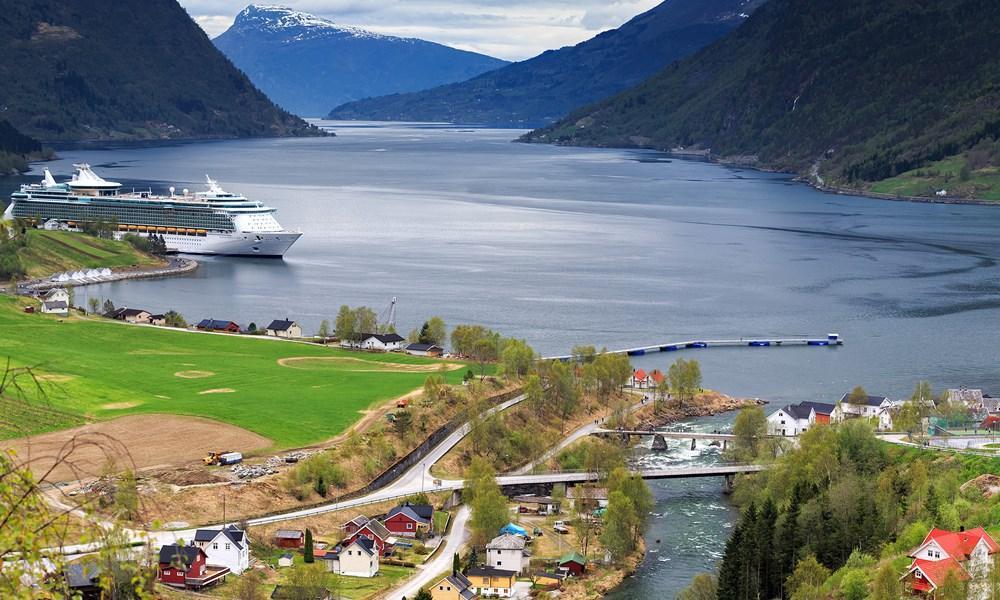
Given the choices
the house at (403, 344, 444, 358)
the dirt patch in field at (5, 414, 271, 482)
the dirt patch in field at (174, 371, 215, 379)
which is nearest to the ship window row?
the house at (403, 344, 444, 358)

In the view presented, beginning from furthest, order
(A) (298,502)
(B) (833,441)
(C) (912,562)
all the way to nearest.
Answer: (B) (833,441) < (A) (298,502) < (C) (912,562)

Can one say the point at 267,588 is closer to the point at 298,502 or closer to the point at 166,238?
the point at 298,502

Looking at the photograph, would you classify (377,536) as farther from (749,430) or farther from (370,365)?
(370,365)

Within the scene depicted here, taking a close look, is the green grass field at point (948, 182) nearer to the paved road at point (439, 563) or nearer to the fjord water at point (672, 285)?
the fjord water at point (672, 285)

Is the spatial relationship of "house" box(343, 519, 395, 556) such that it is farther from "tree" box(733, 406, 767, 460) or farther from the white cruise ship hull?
the white cruise ship hull

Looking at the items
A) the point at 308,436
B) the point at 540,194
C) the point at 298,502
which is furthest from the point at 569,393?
the point at 540,194

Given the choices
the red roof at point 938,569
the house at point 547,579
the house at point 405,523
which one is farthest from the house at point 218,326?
the red roof at point 938,569
